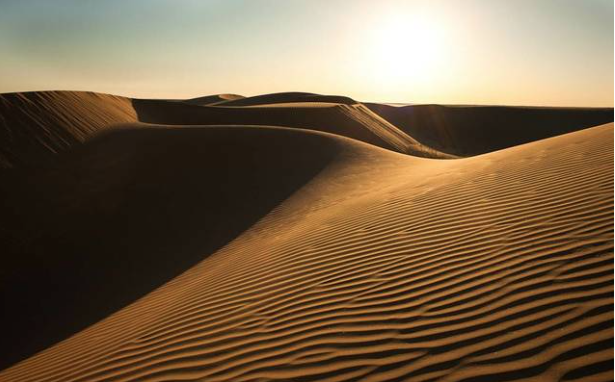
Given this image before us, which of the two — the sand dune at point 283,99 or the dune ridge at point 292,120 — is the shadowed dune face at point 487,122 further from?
the sand dune at point 283,99

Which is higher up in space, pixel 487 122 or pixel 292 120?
pixel 487 122

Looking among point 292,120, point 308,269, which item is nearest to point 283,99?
point 292,120

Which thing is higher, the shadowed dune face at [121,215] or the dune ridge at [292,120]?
the dune ridge at [292,120]

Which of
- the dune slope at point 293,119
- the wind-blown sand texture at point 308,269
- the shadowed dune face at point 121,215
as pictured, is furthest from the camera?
the dune slope at point 293,119

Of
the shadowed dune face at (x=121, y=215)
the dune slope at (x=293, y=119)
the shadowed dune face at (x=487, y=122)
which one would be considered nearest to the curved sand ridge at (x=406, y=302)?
the shadowed dune face at (x=121, y=215)

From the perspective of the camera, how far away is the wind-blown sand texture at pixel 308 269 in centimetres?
322

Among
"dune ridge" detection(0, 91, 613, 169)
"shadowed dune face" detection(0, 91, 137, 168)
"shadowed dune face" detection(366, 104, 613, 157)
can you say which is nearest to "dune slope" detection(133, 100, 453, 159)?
"dune ridge" detection(0, 91, 613, 169)

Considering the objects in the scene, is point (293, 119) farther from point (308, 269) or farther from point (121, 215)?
point (308, 269)

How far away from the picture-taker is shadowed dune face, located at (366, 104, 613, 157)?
4669cm

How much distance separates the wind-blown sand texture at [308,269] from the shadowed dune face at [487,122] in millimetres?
35349

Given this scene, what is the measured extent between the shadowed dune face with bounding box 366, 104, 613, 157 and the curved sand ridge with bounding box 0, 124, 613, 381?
38818mm

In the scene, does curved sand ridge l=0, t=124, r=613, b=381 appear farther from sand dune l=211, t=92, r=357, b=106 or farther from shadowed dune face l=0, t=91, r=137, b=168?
sand dune l=211, t=92, r=357, b=106

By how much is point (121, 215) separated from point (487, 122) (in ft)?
156

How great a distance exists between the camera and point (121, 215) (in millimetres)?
10914
